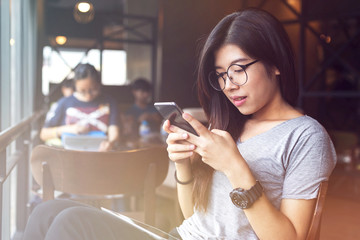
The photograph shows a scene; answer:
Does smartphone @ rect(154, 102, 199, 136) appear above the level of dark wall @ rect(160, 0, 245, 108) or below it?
below

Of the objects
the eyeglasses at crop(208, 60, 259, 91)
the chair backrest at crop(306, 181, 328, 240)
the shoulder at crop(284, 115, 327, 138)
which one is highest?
the eyeglasses at crop(208, 60, 259, 91)

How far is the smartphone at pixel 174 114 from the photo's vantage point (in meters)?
1.04

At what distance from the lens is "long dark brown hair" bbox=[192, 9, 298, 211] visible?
1132 millimetres

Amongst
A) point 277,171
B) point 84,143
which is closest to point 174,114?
point 277,171

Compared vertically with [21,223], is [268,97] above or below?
above

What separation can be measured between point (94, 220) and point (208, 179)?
13.8 inches

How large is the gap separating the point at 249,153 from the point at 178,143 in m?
0.22

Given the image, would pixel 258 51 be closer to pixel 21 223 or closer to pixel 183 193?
pixel 183 193

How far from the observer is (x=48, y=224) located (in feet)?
4.06

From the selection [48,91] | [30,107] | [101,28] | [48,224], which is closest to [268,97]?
[48,224]

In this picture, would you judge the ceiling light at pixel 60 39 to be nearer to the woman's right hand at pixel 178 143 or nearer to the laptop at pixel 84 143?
the laptop at pixel 84 143

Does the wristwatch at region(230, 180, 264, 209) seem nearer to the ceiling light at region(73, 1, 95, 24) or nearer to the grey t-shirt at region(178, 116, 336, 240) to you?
Result: the grey t-shirt at region(178, 116, 336, 240)

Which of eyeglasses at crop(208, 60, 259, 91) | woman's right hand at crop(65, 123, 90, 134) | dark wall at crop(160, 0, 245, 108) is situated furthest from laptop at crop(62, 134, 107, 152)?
dark wall at crop(160, 0, 245, 108)

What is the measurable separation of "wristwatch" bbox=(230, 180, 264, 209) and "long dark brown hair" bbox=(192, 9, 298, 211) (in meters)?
0.21
